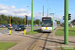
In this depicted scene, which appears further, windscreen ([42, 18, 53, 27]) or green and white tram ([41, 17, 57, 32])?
windscreen ([42, 18, 53, 27])

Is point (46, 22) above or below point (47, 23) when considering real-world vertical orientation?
above

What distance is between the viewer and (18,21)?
11431 centimetres

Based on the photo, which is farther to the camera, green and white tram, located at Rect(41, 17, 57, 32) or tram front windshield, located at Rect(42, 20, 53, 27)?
tram front windshield, located at Rect(42, 20, 53, 27)

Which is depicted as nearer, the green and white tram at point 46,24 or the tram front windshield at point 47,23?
the green and white tram at point 46,24

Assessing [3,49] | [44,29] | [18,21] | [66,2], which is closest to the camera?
[3,49]

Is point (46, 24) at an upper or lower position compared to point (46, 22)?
lower

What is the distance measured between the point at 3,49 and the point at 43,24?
14.4 m

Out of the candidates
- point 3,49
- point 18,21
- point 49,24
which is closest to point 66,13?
point 3,49

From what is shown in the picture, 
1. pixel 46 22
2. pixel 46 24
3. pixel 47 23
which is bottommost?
pixel 46 24

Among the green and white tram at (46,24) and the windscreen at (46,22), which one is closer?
the green and white tram at (46,24)

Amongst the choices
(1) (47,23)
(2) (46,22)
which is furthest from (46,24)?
(2) (46,22)

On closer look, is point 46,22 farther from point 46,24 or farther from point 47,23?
point 46,24

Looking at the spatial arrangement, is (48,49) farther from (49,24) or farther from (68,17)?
(49,24)

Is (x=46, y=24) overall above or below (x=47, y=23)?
below
